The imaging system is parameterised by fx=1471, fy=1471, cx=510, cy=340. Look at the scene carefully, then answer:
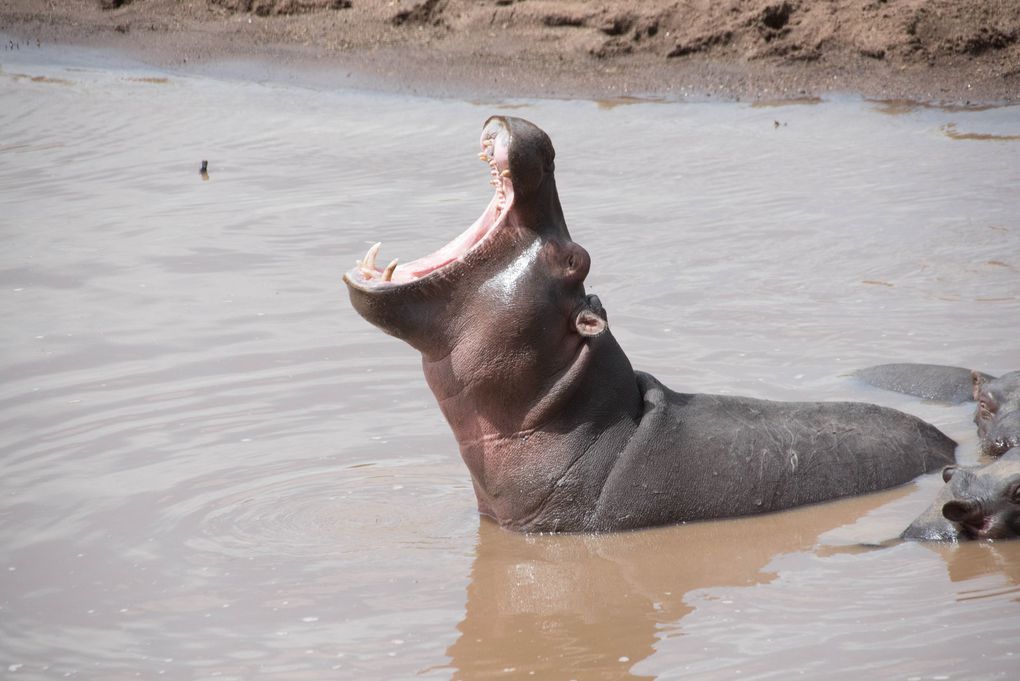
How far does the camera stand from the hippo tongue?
5691 mm

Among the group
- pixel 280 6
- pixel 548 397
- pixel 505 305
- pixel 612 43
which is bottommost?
pixel 548 397

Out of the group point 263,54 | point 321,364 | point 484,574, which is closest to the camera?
point 484,574

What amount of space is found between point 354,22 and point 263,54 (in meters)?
1.23

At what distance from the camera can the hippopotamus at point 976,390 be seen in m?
6.78

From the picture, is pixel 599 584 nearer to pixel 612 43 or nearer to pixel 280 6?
pixel 612 43

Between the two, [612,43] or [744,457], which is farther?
[612,43]

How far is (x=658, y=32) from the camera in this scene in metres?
16.8

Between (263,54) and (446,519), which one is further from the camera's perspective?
(263,54)

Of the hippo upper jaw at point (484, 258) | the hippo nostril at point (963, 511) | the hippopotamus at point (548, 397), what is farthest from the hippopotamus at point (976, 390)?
the hippo upper jaw at point (484, 258)

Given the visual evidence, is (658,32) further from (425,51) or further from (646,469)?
(646,469)

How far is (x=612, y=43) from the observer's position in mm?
16844

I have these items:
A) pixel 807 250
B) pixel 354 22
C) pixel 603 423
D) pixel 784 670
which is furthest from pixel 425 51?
pixel 784 670

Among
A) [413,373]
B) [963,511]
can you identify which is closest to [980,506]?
[963,511]

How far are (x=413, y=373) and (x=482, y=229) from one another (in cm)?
244
